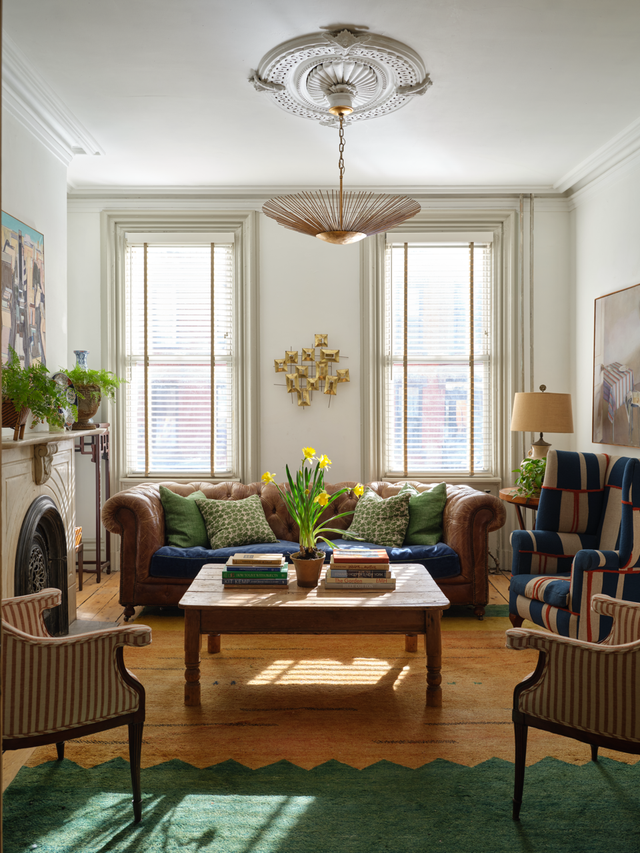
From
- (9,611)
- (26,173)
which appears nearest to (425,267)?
(26,173)

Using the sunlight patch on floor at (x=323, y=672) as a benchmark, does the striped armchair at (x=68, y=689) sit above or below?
above

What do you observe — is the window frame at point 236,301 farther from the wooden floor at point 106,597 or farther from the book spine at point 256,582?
the book spine at point 256,582

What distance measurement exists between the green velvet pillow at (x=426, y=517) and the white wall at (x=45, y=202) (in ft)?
8.47

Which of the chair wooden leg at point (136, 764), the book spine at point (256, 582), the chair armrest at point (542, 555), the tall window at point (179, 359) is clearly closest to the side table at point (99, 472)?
the tall window at point (179, 359)

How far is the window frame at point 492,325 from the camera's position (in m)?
5.46

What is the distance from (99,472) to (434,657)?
306 cm

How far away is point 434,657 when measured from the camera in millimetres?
3133

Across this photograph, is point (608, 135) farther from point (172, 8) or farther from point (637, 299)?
point (172, 8)

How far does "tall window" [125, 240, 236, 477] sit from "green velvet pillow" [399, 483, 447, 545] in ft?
5.41

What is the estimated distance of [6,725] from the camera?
2100 millimetres

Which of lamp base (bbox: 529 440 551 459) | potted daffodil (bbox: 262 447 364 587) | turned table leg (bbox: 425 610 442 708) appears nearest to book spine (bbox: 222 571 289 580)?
potted daffodil (bbox: 262 447 364 587)

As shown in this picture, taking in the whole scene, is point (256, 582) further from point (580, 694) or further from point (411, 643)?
point (580, 694)

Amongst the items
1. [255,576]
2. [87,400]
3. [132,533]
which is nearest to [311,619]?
[255,576]

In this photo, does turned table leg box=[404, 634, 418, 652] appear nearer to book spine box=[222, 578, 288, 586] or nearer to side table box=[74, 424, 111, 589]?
book spine box=[222, 578, 288, 586]
